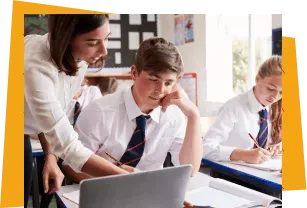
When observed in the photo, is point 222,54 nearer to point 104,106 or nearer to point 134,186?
point 104,106

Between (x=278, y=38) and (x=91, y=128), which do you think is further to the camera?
(x=91, y=128)

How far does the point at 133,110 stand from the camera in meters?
1.28

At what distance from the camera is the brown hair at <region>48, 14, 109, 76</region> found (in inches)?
29.9

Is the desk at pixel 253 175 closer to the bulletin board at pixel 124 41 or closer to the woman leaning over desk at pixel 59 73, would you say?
the woman leaning over desk at pixel 59 73

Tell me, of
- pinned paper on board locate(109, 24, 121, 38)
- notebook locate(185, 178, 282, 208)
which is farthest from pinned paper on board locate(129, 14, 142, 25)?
notebook locate(185, 178, 282, 208)

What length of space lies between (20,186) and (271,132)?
1310mm

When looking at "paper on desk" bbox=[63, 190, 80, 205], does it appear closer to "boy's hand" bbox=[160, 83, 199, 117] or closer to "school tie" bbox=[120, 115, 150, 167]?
"school tie" bbox=[120, 115, 150, 167]

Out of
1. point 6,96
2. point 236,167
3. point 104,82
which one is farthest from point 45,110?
point 104,82

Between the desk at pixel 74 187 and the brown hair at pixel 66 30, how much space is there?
322 millimetres

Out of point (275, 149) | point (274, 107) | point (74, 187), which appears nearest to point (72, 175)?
point (74, 187)

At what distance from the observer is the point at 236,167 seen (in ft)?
4.38

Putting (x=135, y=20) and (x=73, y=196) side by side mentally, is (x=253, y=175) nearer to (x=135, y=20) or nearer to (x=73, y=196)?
(x=73, y=196)

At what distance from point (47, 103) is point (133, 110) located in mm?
522

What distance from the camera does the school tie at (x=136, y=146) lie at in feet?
4.08
